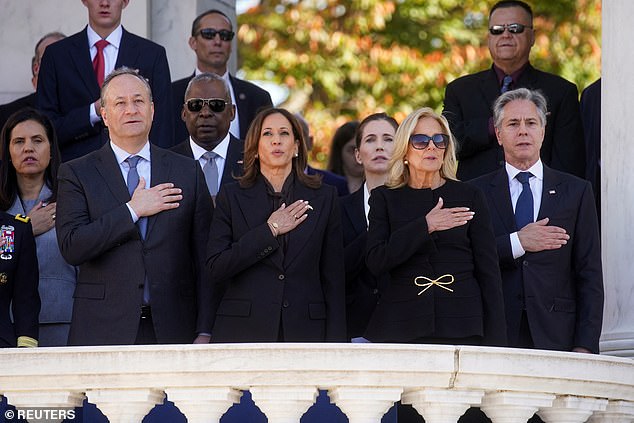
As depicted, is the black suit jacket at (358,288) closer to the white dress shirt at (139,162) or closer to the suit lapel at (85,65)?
the white dress shirt at (139,162)

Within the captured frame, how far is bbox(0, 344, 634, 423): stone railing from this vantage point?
8633 mm

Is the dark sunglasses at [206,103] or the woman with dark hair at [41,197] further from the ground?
the dark sunglasses at [206,103]

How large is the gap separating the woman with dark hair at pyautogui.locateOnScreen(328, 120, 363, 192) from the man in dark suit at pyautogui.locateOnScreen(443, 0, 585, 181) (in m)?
1.91

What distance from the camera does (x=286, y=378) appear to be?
8625 mm

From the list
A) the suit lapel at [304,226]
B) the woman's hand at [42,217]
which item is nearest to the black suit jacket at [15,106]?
the woman's hand at [42,217]

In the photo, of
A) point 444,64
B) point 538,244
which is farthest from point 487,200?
point 444,64

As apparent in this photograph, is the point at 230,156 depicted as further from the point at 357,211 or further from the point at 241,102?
the point at 241,102

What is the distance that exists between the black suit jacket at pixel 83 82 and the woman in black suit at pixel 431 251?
107 inches

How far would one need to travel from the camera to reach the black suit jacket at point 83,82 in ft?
42.4

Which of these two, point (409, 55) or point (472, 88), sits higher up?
Result: point (409, 55)

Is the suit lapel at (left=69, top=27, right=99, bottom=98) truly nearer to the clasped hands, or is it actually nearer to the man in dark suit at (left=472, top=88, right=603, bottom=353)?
the clasped hands

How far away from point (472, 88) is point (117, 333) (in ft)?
12.9

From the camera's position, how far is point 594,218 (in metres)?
11.2

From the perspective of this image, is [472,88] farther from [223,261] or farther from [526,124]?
[223,261]
